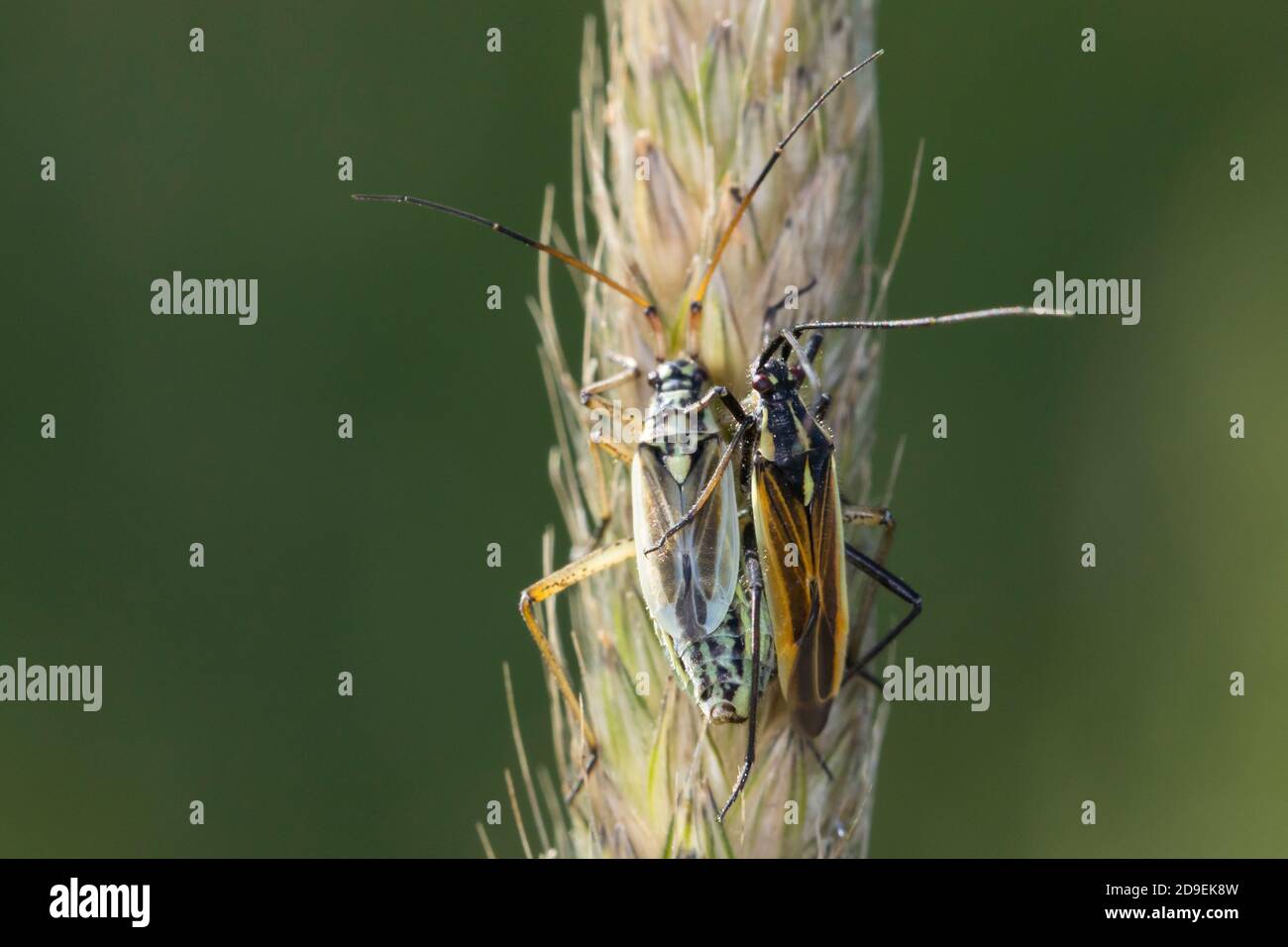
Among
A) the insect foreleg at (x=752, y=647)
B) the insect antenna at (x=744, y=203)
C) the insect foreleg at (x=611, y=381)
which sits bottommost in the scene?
the insect foreleg at (x=752, y=647)

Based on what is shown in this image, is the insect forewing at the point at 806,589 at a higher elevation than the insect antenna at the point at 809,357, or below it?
below

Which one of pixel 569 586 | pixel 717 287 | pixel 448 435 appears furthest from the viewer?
pixel 448 435

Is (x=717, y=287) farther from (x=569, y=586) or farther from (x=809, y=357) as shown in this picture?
(x=569, y=586)

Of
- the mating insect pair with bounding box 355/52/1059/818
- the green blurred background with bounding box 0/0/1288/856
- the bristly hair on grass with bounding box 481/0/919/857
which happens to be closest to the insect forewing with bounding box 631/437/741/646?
the mating insect pair with bounding box 355/52/1059/818

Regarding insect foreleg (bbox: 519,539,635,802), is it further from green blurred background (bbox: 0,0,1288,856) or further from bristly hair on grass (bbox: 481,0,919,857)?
green blurred background (bbox: 0,0,1288,856)

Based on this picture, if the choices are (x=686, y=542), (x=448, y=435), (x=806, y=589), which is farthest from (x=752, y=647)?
(x=448, y=435)

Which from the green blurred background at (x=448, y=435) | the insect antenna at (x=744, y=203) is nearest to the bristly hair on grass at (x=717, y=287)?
the insect antenna at (x=744, y=203)

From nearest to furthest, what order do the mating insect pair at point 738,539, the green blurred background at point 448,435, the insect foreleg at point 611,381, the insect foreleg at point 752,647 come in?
the insect foreleg at point 752,647
the mating insect pair at point 738,539
the insect foreleg at point 611,381
the green blurred background at point 448,435

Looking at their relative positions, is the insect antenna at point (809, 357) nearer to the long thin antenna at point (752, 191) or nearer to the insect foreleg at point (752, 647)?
the long thin antenna at point (752, 191)
